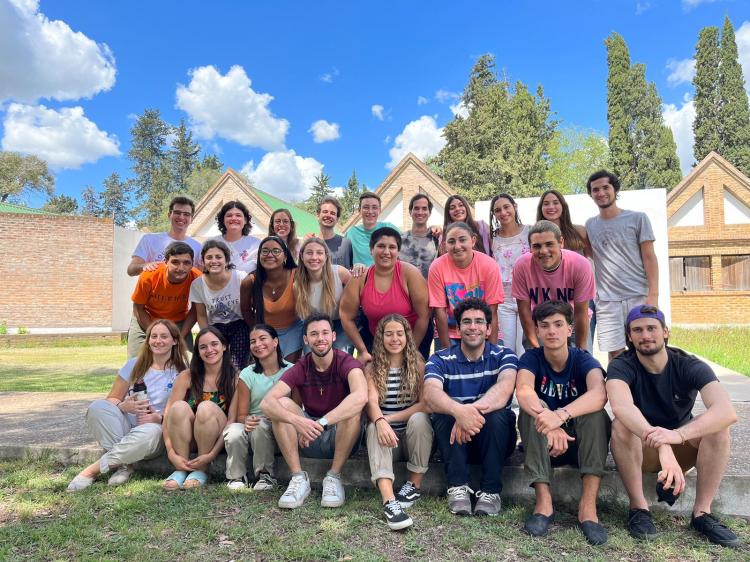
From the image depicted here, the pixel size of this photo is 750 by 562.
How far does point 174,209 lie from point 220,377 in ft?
6.41

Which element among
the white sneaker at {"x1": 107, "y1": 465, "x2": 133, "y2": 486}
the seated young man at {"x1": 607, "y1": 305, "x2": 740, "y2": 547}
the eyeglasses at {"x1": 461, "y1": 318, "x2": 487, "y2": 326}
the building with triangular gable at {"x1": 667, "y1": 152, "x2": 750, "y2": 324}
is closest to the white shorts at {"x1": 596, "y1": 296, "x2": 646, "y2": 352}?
the seated young man at {"x1": 607, "y1": 305, "x2": 740, "y2": 547}

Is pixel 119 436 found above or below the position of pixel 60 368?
above

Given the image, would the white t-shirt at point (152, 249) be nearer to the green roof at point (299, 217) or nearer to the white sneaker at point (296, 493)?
the white sneaker at point (296, 493)

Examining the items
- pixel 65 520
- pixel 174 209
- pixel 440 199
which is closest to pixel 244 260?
pixel 174 209

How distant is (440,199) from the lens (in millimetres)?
23531

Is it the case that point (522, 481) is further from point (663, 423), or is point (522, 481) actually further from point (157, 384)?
point (157, 384)

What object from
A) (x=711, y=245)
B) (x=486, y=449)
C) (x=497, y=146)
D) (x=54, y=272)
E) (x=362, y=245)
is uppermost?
(x=497, y=146)

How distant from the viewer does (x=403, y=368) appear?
3932 mm

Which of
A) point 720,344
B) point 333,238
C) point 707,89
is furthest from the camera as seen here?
point 707,89

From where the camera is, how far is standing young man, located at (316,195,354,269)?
5.54 m

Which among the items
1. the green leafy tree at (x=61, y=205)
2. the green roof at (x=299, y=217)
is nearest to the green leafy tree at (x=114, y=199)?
the green leafy tree at (x=61, y=205)

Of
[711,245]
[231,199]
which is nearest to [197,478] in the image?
[711,245]

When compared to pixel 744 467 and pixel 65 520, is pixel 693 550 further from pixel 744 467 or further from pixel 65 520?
pixel 65 520

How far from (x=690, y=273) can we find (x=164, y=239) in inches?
825
